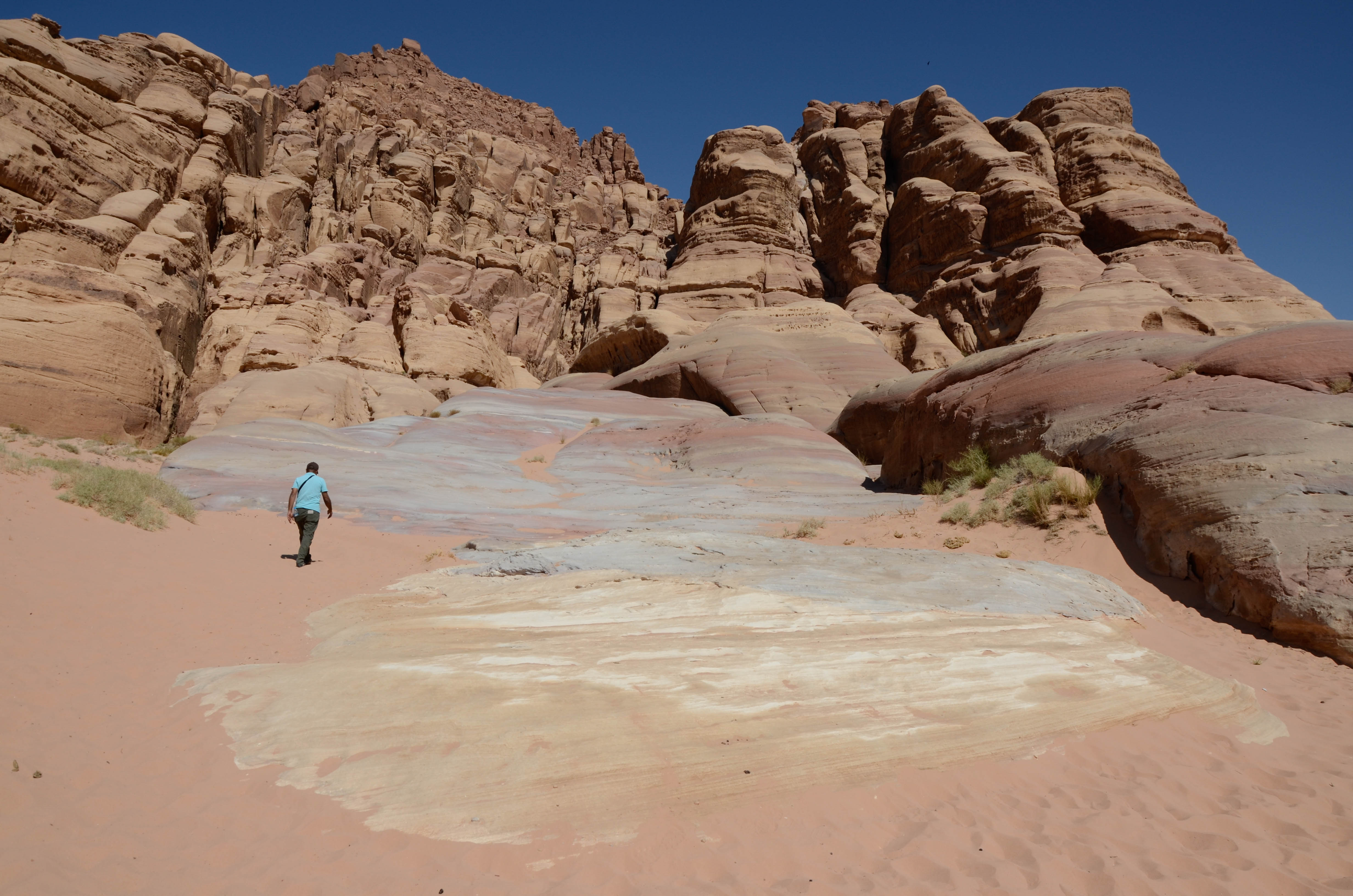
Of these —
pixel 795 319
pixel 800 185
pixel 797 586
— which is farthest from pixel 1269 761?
pixel 800 185

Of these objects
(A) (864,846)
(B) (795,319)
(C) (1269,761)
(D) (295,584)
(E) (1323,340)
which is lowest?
(D) (295,584)

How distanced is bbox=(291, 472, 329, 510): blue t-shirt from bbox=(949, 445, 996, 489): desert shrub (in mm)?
11321

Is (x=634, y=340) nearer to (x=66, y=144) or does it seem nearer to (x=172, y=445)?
(x=172, y=445)

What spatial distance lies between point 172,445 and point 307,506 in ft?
50.1

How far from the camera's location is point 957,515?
11797 millimetres

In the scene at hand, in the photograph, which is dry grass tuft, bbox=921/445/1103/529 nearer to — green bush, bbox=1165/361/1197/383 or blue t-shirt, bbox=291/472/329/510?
green bush, bbox=1165/361/1197/383

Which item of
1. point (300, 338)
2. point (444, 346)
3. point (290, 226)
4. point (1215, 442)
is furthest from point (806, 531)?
point (290, 226)

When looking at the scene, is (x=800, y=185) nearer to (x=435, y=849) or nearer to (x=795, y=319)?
(x=795, y=319)

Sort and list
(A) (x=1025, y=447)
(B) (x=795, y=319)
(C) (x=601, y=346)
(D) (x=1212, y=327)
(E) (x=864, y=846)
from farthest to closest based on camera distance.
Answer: (C) (x=601, y=346), (B) (x=795, y=319), (D) (x=1212, y=327), (A) (x=1025, y=447), (E) (x=864, y=846)

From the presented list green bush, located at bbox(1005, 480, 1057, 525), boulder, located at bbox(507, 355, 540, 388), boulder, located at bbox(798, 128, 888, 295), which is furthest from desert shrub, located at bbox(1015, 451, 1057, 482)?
boulder, located at bbox(798, 128, 888, 295)

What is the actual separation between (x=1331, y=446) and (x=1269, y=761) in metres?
5.89

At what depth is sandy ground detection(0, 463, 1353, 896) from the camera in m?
2.98

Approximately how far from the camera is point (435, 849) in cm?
317

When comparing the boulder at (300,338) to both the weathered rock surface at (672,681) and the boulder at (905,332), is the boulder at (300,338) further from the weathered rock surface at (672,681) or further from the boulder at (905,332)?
the boulder at (905,332)
